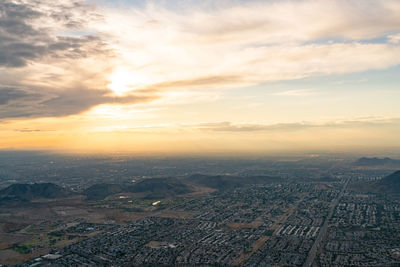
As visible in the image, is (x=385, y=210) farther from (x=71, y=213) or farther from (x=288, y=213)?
(x=71, y=213)

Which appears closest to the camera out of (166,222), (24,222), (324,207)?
(166,222)

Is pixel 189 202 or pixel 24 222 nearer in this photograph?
pixel 24 222

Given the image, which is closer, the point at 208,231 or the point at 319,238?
the point at 319,238

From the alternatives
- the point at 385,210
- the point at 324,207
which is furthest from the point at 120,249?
the point at 385,210

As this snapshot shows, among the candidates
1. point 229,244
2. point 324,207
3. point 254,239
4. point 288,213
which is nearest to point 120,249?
point 229,244

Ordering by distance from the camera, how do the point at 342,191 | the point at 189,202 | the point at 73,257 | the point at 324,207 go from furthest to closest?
1. the point at 342,191
2. the point at 189,202
3. the point at 324,207
4. the point at 73,257

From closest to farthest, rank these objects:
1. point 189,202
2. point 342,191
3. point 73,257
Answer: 1. point 73,257
2. point 189,202
3. point 342,191

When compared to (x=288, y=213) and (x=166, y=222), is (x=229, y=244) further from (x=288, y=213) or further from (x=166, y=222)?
(x=288, y=213)

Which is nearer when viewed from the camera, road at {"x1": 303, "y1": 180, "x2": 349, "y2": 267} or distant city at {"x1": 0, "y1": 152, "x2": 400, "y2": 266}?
road at {"x1": 303, "y1": 180, "x2": 349, "y2": 267}

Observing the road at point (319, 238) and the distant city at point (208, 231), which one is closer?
the road at point (319, 238)
